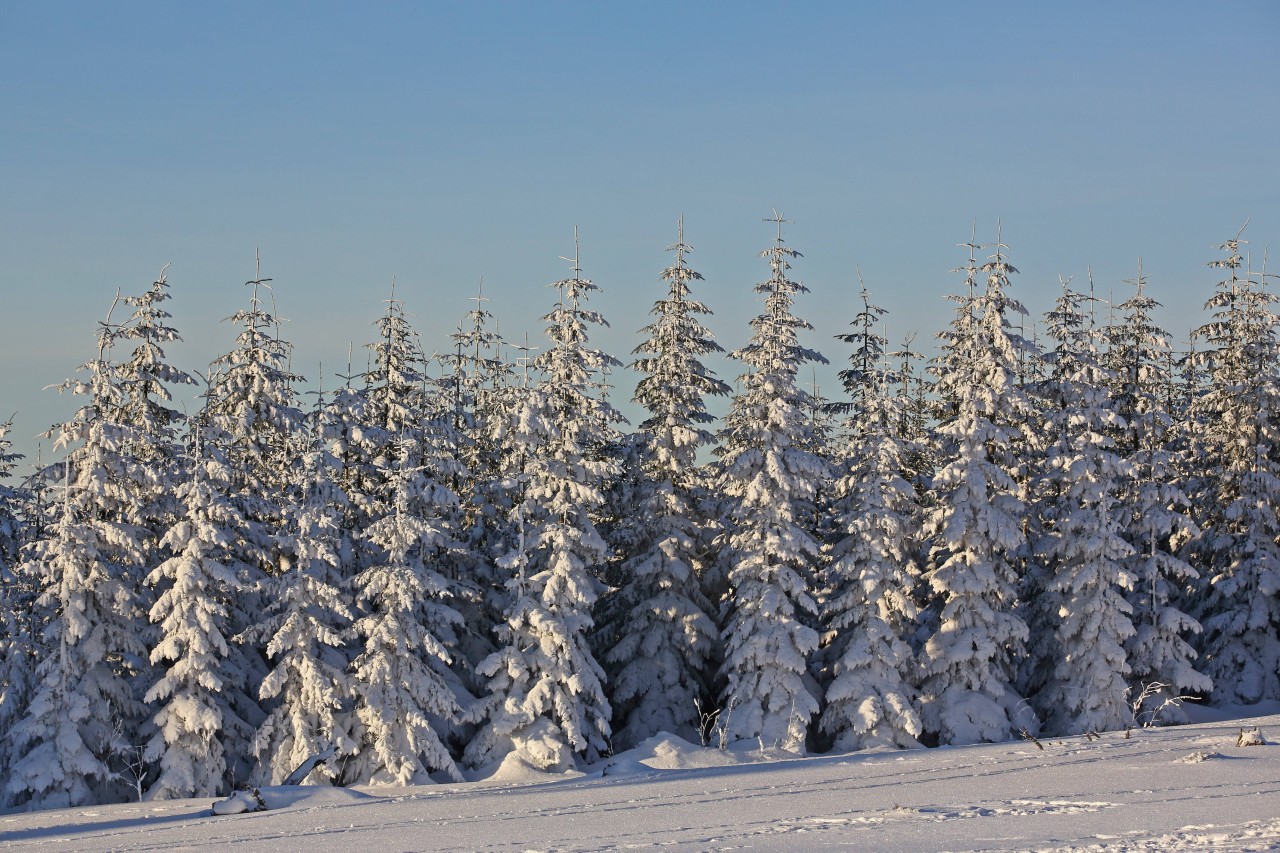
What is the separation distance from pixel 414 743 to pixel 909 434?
20801 mm

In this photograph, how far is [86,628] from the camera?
34.8 m

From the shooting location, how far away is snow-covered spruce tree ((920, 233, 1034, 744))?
40375 millimetres

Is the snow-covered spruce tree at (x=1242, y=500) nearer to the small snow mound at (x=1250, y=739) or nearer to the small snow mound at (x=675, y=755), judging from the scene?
the small snow mound at (x=1250, y=739)

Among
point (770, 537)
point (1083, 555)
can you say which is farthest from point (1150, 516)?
point (770, 537)

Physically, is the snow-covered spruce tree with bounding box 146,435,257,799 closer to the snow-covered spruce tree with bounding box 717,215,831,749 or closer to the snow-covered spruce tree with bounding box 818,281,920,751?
the snow-covered spruce tree with bounding box 717,215,831,749

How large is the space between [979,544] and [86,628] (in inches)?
993

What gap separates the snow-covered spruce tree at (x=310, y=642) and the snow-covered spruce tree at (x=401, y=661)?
681 millimetres

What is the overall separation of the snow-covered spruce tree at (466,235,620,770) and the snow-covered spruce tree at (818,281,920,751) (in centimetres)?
731

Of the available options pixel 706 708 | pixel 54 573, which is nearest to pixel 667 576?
pixel 706 708

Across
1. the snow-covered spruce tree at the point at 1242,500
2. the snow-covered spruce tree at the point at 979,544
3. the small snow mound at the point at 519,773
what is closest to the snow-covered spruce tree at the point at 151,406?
the small snow mound at the point at 519,773

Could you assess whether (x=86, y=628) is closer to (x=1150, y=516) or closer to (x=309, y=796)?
(x=309, y=796)

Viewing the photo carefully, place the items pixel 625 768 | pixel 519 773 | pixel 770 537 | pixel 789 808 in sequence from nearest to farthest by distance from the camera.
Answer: pixel 789 808 < pixel 519 773 < pixel 625 768 < pixel 770 537

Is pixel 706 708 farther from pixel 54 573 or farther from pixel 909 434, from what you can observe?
pixel 54 573

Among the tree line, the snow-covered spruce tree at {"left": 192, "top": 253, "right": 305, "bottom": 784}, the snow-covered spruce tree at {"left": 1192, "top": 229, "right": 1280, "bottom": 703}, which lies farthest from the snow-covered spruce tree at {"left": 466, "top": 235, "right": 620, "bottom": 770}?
the snow-covered spruce tree at {"left": 1192, "top": 229, "right": 1280, "bottom": 703}
